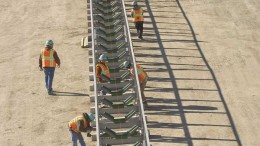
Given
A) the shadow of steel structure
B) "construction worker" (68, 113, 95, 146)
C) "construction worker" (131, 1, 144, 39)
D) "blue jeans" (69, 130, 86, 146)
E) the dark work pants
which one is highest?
"construction worker" (131, 1, 144, 39)

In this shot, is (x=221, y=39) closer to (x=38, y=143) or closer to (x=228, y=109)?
(x=228, y=109)

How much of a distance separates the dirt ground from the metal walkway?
35.5 inches

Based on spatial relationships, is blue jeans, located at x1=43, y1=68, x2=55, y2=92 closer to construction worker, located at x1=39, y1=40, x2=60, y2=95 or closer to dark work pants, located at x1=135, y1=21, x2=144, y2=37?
construction worker, located at x1=39, y1=40, x2=60, y2=95

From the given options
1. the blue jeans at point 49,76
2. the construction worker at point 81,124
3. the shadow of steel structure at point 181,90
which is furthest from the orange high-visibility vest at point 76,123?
the blue jeans at point 49,76

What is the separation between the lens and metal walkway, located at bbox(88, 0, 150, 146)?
16.3 metres

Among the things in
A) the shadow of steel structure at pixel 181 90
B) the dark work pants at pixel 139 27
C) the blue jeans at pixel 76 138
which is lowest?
the blue jeans at pixel 76 138

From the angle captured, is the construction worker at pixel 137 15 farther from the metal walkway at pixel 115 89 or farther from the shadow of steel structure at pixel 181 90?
the shadow of steel structure at pixel 181 90

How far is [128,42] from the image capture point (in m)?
21.1

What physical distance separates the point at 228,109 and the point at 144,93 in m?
2.99

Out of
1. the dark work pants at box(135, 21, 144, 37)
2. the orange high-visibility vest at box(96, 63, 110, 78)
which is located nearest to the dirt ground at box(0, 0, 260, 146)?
the dark work pants at box(135, 21, 144, 37)

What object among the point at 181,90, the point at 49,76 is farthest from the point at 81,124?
the point at 181,90

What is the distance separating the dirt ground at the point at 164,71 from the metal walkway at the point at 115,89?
90 cm

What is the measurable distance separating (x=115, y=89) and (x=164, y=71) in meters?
3.57

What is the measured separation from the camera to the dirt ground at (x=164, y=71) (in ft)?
59.0
